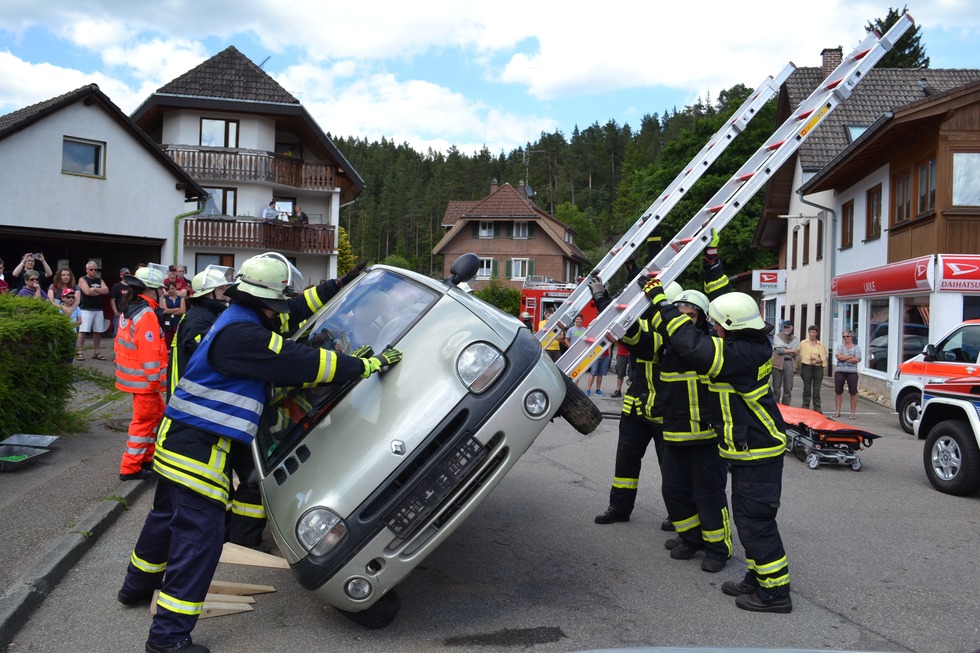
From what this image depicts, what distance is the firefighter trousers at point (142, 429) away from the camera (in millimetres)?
6953

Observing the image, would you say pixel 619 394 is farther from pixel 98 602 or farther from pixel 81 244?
pixel 81 244

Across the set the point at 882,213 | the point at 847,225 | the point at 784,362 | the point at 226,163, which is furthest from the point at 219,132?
the point at 784,362

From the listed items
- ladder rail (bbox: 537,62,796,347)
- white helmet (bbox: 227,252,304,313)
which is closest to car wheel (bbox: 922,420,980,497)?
ladder rail (bbox: 537,62,796,347)

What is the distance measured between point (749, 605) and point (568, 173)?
341 feet

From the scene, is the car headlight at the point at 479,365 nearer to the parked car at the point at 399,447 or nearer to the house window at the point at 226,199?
the parked car at the point at 399,447

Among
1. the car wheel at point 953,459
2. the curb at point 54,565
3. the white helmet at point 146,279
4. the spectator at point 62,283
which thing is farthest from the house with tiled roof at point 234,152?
the car wheel at point 953,459

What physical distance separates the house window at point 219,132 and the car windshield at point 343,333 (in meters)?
29.3

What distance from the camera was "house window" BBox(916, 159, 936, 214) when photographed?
1680 centimetres

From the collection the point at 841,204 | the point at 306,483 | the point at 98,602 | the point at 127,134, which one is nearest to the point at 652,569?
the point at 306,483

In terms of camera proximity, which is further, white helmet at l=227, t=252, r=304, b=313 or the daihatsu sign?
the daihatsu sign

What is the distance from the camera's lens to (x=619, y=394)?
16250 millimetres

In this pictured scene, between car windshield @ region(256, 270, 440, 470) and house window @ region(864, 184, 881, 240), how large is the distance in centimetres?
1831

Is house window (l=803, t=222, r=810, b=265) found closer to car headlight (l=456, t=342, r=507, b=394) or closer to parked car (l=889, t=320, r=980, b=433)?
parked car (l=889, t=320, r=980, b=433)

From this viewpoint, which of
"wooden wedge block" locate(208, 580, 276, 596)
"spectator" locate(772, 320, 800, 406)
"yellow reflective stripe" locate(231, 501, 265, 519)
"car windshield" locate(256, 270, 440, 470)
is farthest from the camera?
"spectator" locate(772, 320, 800, 406)
